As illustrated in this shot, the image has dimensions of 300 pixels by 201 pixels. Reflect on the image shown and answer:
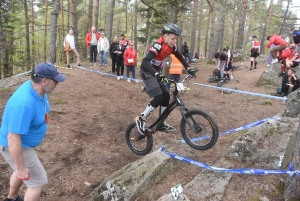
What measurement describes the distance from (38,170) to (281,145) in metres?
3.67

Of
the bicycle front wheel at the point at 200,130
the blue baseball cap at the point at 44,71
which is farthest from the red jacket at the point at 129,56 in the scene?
the blue baseball cap at the point at 44,71

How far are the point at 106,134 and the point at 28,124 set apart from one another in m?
3.61

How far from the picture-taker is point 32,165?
2844 mm

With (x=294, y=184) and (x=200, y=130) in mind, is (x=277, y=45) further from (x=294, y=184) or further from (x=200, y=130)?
(x=294, y=184)

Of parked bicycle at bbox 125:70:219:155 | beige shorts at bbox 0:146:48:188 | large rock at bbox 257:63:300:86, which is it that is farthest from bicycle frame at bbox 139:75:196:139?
large rock at bbox 257:63:300:86

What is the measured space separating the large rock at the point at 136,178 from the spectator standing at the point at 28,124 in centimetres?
92

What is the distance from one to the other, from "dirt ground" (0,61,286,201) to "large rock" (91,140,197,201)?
0.12m

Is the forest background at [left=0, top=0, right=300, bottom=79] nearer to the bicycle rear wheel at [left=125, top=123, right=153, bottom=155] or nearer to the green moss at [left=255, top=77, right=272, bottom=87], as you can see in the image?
the bicycle rear wheel at [left=125, top=123, right=153, bottom=155]

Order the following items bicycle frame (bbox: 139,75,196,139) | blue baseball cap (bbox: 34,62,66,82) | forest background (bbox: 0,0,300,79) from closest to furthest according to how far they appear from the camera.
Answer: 1. blue baseball cap (bbox: 34,62,66,82)
2. bicycle frame (bbox: 139,75,196,139)
3. forest background (bbox: 0,0,300,79)

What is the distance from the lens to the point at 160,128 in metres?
4.61

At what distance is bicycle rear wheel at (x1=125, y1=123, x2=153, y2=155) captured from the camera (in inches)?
190

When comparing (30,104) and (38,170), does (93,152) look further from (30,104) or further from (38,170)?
(30,104)

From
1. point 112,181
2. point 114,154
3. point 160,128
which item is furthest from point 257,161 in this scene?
point 114,154

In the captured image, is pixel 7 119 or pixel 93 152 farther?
pixel 93 152
